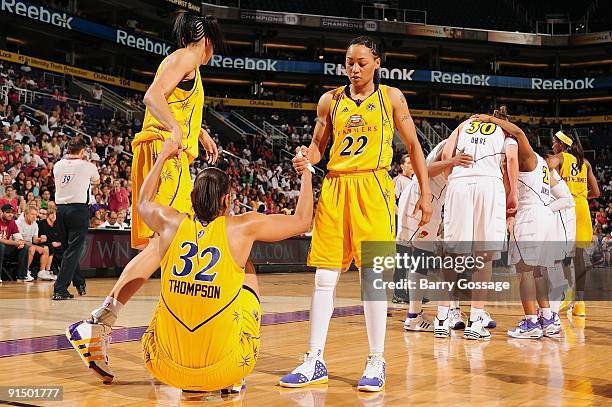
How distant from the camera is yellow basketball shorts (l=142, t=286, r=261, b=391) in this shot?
3242mm

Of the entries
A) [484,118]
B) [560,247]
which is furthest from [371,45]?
[560,247]

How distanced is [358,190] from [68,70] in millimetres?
25143

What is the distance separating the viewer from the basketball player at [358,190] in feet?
12.9

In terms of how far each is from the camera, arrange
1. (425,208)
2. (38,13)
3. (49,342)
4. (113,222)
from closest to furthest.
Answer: (425,208)
(49,342)
(113,222)
(38,13)

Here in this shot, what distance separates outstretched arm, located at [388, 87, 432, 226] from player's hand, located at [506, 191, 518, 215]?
2.19 meters

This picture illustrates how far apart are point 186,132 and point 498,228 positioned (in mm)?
2942

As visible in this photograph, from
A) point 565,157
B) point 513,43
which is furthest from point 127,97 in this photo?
point 565,157

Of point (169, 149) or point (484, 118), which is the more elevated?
point (484, 118)

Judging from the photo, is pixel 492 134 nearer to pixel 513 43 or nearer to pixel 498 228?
pixel 498 228

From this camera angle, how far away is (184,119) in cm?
427

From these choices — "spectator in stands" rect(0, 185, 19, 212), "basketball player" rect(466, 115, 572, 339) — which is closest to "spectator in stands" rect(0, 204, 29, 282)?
"spectator in stands" rect(0, 185, 19, 212)

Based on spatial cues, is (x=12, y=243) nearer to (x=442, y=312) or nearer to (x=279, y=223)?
(x=442, y=312)

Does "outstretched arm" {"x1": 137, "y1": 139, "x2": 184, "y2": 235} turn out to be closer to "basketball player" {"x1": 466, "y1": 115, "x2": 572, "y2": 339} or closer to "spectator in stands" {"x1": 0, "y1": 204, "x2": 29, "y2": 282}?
"basketball player" {"x1": 466, "y1": 115, "x2": 572, "y2": 339}

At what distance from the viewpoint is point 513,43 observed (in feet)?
124
